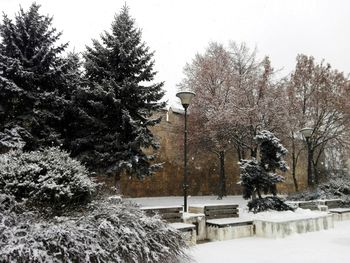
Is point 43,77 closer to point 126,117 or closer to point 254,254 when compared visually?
point 126,117

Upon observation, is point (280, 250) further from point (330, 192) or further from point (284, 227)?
point (330, 192)

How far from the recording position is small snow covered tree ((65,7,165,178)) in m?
12.6

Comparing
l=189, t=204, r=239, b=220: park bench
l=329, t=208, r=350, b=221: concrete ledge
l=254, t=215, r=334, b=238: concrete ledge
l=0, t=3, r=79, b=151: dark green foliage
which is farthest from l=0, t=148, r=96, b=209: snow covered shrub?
l=329, t=208, r=350, b=221: concrete ledge

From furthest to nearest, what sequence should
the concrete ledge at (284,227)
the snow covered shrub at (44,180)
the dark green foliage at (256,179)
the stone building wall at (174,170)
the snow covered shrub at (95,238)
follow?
the stone building wall at (174,170) < the dark green foliage at (256,179) < the concrete ledge at (284,227) < the snow covered shrub at (44,180) < the snow covered shrub at (95,238)

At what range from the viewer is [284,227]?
28.8ft

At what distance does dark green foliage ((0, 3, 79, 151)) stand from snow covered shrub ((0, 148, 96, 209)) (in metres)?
5.82

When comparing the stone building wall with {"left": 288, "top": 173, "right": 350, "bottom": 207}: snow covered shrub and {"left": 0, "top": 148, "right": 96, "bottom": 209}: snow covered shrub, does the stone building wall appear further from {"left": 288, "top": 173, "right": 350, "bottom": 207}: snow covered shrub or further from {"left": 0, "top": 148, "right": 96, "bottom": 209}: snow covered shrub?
{"left": 0, "top": 148, "right": 96, "bottom": 209}: snow covered shrub

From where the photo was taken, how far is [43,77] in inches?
494

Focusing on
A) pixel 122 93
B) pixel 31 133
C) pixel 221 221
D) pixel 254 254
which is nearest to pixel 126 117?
pixel 122 93

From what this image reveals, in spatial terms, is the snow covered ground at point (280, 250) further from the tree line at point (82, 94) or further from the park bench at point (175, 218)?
the tree line at point (82, 94)

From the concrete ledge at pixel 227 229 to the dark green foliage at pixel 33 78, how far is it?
A: 6.66m

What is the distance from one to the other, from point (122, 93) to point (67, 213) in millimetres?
8084

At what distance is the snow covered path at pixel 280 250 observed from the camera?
6.38 m

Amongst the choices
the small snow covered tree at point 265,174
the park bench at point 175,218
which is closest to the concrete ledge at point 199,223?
the park bench at point 175,218
